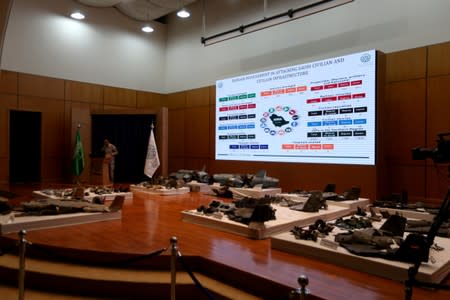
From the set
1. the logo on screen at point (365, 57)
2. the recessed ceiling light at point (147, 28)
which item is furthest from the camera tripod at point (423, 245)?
the recessed ceiling light at point (147, 28)

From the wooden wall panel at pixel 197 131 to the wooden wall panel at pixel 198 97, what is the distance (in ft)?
0.55

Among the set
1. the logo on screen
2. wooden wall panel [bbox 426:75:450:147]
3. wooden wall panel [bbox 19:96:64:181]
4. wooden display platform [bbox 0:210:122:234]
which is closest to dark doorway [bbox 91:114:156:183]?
wooden wall panel [bbox 19:96:64:181]

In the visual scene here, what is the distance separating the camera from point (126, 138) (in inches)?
459

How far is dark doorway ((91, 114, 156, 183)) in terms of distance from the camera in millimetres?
11531

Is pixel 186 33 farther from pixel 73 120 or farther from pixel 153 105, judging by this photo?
pixel 73 120

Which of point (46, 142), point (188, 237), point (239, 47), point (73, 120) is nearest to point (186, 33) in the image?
point (239, 47)

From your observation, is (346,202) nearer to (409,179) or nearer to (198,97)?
(409,179)

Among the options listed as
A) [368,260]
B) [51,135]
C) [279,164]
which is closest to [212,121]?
[279,164]

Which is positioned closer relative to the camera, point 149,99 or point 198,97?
point 198,97

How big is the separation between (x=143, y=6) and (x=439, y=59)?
8.62 meters

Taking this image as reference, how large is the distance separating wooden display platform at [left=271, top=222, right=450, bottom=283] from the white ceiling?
933cm

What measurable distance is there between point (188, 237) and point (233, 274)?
3.90 ft

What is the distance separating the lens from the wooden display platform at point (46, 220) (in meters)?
4.25

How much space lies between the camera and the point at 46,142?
35.4 ft
